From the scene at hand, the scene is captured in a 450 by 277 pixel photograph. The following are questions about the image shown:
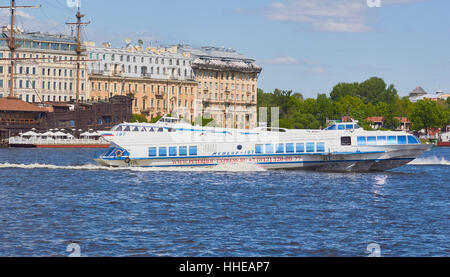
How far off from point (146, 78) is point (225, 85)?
23.7m

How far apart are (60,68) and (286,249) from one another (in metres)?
139

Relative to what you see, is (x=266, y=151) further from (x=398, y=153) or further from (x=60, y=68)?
(x=60, y=68)

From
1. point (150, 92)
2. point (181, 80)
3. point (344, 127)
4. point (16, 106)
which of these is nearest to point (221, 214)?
point (344, 127)

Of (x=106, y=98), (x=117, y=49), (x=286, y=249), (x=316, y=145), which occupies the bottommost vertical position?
(x=286, y=249)

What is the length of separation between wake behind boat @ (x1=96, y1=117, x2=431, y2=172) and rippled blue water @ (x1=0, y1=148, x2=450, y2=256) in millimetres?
1799

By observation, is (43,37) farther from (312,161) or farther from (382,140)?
(382,140)

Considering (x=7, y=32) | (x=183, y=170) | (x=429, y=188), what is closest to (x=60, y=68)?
(x=7, y=32)

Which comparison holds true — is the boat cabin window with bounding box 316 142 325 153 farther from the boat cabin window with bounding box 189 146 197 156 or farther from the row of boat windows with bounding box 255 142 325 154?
the boat cabin window with bounding box 189 146 197 156

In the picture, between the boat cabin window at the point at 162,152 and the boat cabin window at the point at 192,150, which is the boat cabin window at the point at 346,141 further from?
the boat cabin window at the point at 162,152

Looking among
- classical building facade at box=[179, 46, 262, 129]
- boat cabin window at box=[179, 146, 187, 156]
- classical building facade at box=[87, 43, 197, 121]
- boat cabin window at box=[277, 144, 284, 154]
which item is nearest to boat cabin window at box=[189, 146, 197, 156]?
boat cabin window at box=[179, 146, 187, 156]

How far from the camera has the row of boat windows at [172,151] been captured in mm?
63156

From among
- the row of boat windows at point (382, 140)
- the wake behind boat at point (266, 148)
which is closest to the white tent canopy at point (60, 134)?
the wake behind boat at point (266, 148)

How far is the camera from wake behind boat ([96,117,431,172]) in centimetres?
6253

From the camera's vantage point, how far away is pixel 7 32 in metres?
154
